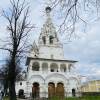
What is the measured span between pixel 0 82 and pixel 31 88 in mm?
6859

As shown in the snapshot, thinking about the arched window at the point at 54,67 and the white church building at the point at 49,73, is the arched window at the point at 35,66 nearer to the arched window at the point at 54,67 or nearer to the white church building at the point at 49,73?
the white church building at the point at 49,73

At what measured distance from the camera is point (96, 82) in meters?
110

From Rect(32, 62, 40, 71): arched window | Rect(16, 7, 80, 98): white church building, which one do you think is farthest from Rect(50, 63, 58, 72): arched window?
Rect(32, 62, 40, 71): arched window

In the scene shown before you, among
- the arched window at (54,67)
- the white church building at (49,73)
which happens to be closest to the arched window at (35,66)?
the white church building at (49,73)


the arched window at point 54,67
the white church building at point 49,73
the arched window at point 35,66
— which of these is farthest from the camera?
the arched window at point 54,67

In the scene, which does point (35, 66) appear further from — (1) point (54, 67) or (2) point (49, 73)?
(1) point (54, 67)

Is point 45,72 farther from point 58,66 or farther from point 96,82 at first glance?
point 96,82

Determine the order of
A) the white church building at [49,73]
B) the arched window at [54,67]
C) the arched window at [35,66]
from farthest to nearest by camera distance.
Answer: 1. the arched window at [54,67]
2. the arched window at [35,66]
3. the white church building at [49,73]

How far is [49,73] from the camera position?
5506 centimetres

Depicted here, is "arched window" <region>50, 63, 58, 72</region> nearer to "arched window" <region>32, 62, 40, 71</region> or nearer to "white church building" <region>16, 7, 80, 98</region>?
"white church building" <region>16, 7, 80, 98</region>

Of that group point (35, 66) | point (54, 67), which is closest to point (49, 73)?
point (35, 66)

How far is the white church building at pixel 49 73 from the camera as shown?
5419cm

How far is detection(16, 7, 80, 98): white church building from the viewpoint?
178ft

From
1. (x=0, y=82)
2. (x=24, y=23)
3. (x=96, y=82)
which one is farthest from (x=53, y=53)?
(x=96, y=82)
